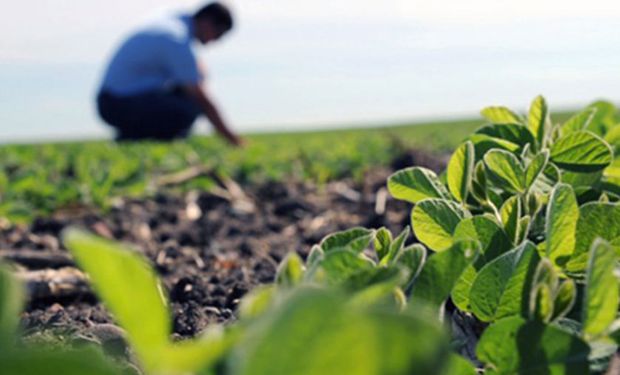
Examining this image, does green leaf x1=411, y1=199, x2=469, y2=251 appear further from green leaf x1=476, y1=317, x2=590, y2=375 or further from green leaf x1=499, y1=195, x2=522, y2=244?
green leaf x1=476, y1=317, x2=590, y2=375

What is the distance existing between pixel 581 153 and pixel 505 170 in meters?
0.21

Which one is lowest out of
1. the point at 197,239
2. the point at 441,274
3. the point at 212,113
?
the point at 212,113

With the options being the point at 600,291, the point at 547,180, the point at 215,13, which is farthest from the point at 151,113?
the point at 600,291

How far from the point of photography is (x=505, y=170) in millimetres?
1240

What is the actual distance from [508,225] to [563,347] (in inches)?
13.1

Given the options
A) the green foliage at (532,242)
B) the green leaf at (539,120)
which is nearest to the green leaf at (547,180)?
the green foliage at (532,242)

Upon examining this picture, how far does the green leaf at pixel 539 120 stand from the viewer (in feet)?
Answer: 4.91

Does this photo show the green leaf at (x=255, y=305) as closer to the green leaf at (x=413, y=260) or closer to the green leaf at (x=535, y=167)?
the green leaf at (x=413, y=260)

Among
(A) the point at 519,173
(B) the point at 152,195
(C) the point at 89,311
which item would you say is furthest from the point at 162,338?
(B) the point at 152,195

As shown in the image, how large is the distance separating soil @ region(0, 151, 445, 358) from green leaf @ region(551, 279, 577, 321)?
0.62 metres

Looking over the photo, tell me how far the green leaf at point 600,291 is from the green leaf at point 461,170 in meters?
0.39

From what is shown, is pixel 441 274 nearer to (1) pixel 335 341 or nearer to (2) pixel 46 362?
(1) pixel 335 341

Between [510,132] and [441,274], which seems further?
[510,132]

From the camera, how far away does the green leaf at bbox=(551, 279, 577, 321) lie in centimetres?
91
